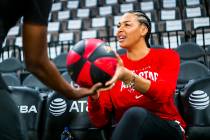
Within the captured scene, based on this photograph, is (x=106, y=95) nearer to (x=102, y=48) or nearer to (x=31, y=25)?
(x=102, y=48)

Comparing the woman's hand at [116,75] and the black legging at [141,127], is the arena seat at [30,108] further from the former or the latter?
the woman's hand at [116,75]

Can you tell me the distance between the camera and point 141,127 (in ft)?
8.33

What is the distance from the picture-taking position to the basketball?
6.17 ft

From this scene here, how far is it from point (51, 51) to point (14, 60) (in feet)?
7.44

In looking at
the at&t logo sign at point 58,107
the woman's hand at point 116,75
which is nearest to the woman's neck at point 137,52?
the woman's hand at point 116,75

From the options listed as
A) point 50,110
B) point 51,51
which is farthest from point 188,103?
point 51,51

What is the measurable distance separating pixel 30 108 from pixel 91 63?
191cm

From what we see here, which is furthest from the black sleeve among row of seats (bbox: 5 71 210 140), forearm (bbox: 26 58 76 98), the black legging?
row of seats (bbox: 5 71 210 140)

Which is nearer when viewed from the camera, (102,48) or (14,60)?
(102,48)

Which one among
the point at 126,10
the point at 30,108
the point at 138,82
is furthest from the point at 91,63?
the point at 126,10

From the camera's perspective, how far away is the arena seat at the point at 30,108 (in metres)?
Answer: 3.68

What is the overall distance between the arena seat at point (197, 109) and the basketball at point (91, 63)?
1623 millimetres

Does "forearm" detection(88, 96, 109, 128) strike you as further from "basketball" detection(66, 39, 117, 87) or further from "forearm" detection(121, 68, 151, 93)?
"basketball" detection(66, 39, 117, 87)

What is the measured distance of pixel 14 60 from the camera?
6.77m
